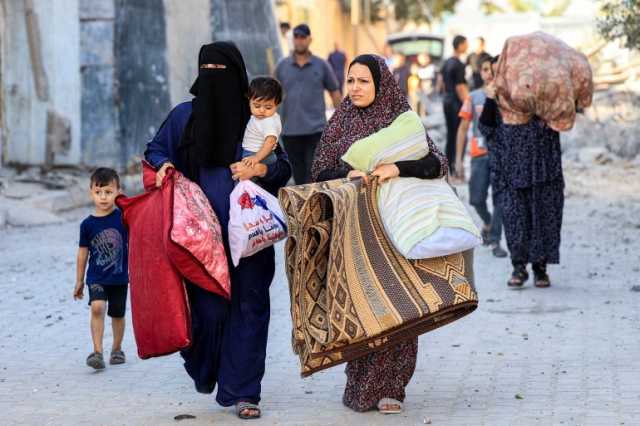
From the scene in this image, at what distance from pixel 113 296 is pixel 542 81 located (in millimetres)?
3459

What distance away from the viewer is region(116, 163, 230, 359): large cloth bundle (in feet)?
17.5

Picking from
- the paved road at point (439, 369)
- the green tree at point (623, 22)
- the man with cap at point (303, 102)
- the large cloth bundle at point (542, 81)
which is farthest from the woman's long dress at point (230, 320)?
the green tree at point (623, 22)

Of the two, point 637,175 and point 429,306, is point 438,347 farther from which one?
point 637,175

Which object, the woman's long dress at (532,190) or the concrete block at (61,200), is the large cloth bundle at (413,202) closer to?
the woman's long dress at (532,190)

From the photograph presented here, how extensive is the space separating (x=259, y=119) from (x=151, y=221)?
25.0 inches

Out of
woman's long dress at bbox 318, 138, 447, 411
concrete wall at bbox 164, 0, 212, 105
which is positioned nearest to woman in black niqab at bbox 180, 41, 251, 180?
woman's long dress at bbox 318, 138, 447, 411

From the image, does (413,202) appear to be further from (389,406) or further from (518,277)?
(518,277)

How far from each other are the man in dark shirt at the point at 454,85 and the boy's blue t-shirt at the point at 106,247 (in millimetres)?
9471

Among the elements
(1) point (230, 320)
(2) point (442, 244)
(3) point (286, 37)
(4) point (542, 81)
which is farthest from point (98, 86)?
(2) point (442, 244)

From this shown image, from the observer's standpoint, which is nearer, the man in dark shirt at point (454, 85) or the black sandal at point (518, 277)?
the black sandal at point (518, 277)

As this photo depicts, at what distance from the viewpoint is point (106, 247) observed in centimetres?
659

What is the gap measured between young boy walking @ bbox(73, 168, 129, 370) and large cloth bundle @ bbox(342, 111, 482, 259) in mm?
1512

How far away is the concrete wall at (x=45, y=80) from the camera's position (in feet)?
45.8

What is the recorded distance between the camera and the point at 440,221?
5.38m
